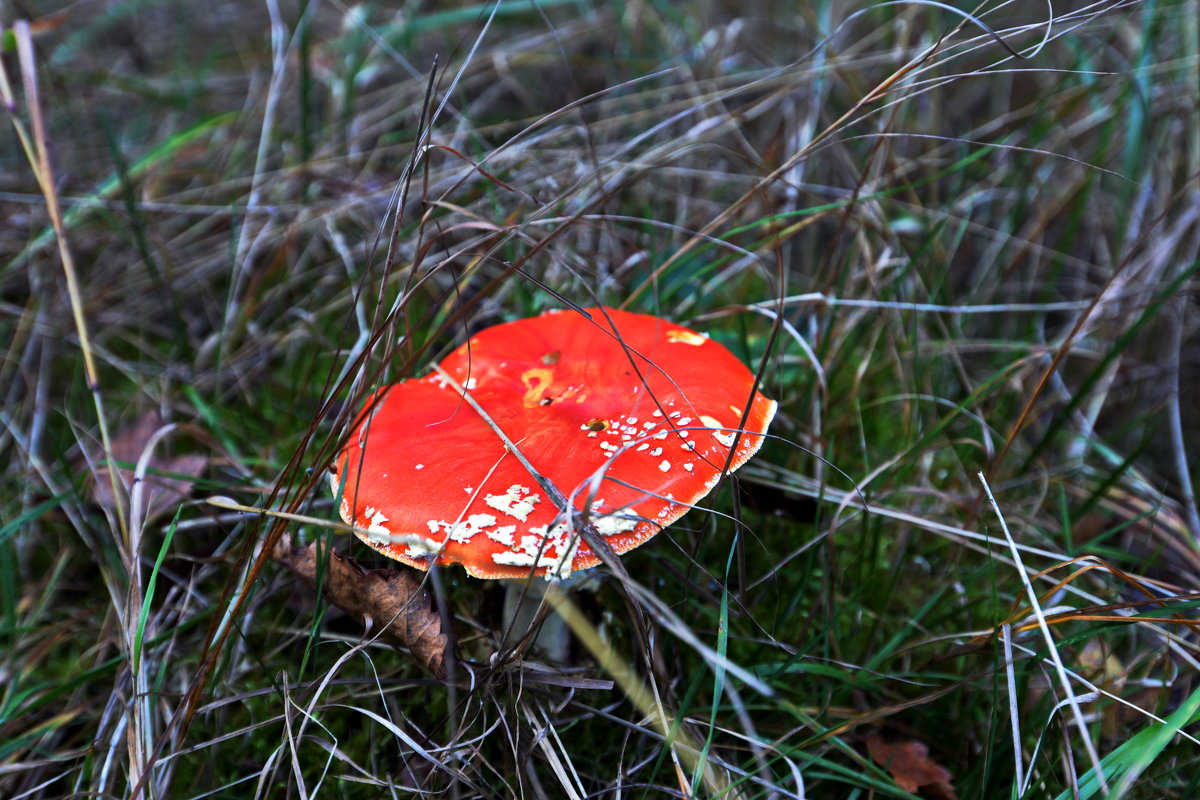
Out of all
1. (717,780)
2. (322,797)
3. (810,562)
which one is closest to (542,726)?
(717,780)

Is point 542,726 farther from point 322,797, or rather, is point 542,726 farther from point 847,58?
point 847,58

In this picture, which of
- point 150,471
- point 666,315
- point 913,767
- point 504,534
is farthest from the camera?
point 666,315

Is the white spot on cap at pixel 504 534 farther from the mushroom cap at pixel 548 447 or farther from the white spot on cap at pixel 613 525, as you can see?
the white spot on cap at pixel 613 525

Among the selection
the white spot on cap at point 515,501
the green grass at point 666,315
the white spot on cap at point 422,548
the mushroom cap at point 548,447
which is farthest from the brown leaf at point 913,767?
the white spot on cap at point 422,548

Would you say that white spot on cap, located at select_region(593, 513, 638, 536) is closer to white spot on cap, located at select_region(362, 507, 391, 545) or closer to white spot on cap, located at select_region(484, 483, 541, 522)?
white spot on cap, located at select_region(484, 483, 541, 522)

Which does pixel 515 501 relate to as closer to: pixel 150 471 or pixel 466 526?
pixel 466 526

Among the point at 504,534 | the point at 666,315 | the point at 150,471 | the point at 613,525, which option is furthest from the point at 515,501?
the point at 666,315

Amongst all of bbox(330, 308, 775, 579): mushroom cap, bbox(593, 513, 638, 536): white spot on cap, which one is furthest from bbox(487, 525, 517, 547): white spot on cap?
bbox(593, 513, 638, 536): white spot on cap
